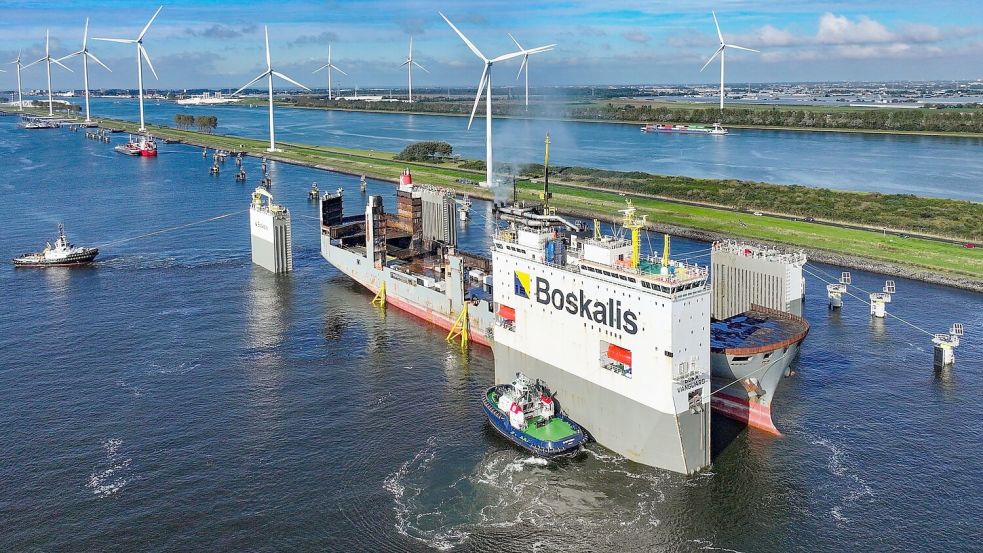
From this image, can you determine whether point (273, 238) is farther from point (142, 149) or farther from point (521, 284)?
point (142, 149)

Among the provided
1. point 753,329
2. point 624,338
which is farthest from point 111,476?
point 753,329

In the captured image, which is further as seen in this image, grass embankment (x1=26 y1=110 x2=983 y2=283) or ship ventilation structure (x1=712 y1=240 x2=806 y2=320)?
grass embankment (x1=26 y1=110 x2=983 y2=283)

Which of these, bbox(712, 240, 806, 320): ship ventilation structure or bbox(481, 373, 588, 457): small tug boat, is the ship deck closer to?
bbox(712, 240, 806, 320): ship ventilation structure

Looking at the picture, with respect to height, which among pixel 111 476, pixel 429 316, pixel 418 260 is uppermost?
pixel 418 260

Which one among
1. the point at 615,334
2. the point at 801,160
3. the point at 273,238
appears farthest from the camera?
the point at 801,160

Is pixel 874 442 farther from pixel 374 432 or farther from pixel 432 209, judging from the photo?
pixel 432 209

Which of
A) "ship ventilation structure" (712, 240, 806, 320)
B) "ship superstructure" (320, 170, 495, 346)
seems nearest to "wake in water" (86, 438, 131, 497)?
"ship superstructure" (320, 170, 495, 346)
